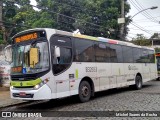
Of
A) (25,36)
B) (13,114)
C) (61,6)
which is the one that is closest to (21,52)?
(25,36)

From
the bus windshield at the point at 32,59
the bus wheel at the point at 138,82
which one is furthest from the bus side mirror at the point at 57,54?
the bus wheel at the point at 138,82

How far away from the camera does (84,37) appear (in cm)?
1233

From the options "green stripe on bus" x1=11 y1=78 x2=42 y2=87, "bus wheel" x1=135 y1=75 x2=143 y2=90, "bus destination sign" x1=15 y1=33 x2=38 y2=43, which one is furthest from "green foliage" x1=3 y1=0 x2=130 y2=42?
"green stripe on bus" x1=11 y1=78 x2=42 y2=87

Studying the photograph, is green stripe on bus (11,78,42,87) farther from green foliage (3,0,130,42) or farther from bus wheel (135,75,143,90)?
green foliage (3,0,130,42)

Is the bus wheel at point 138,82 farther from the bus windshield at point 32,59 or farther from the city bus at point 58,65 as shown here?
the bus windshield at point 32,59

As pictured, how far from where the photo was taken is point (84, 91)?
11.6 meters

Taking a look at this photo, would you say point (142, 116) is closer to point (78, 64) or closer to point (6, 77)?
point (78, 64)

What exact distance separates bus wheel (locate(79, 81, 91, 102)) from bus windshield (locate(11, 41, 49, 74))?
7.78 feet

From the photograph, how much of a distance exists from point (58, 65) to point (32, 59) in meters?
1.10

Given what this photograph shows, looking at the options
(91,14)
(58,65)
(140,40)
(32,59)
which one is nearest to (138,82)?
(58,65)

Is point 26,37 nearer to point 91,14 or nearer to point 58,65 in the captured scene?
point 58,65

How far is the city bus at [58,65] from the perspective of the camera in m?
9.77

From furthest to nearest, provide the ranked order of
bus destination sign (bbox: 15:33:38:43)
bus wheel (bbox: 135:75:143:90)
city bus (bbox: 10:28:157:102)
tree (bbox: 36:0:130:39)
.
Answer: tree (bbox: 36:0:130:39) < bus wheel (bbox: 135:75:143:90) < bus destination sign (bbox: 15:33:38:43) < city bus (bbox: 10:28:157:102)

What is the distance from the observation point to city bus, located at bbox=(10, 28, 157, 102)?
9773 millimetres
